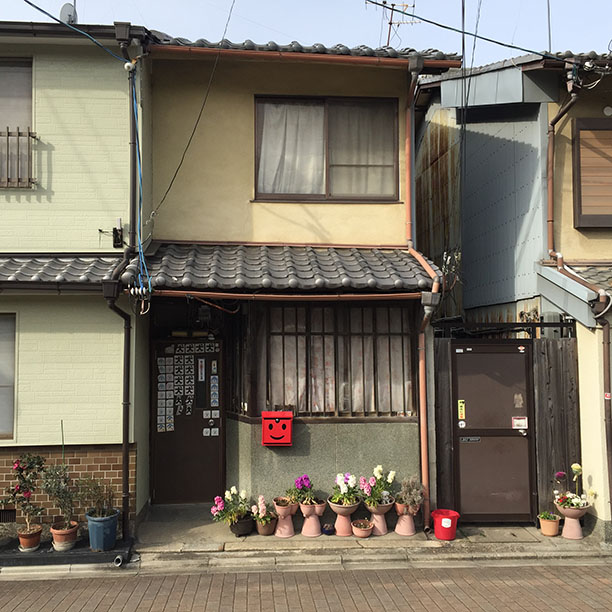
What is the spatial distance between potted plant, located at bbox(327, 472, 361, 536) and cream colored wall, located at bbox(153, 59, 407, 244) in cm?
380

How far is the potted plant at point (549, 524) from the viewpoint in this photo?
800cm

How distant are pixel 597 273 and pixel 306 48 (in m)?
5.66

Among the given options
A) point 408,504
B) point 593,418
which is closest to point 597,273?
point 593,418

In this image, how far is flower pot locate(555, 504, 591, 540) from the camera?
7809 millimetres

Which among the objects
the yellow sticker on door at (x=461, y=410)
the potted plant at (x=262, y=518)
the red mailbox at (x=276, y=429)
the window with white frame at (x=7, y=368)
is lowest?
the potted plant at (x=262, y=518)

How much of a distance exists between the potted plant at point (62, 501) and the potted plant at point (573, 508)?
671cm

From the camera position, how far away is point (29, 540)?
7.29 metres

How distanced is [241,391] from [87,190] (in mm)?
3855

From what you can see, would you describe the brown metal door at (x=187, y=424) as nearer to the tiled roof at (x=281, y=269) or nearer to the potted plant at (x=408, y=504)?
the tiled roof at (x=281, y=269)

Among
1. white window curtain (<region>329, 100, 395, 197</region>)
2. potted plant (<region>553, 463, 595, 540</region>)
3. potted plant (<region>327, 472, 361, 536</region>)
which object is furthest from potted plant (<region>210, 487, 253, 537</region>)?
white window curtain (<region>329, 100, 395, 197</region>)

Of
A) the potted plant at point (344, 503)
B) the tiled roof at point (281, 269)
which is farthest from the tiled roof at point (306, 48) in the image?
the potted plant at point (344, 503)

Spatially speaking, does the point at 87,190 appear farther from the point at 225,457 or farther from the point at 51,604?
the point at 51,604

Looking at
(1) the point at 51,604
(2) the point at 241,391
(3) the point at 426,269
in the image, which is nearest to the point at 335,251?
(3) the point at 426,269

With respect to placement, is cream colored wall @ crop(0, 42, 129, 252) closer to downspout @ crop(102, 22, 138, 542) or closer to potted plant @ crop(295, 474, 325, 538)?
downspout @ crop(102, 22, 138, 542)
